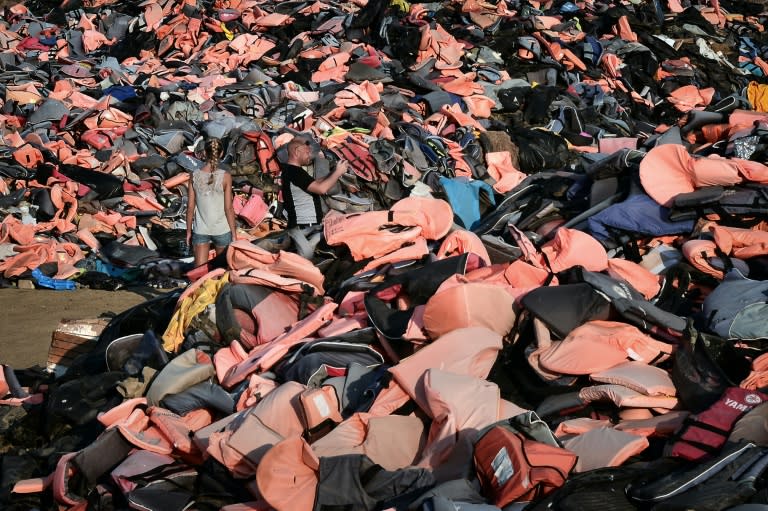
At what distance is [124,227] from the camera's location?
30.2 feet

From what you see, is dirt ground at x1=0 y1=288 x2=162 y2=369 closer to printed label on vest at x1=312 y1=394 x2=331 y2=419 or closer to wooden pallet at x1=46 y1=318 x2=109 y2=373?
wooden pallet at x1=46 y1=318 x2=109 y2=373

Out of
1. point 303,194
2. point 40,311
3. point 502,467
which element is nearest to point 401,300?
point 502,467

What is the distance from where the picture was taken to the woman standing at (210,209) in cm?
704

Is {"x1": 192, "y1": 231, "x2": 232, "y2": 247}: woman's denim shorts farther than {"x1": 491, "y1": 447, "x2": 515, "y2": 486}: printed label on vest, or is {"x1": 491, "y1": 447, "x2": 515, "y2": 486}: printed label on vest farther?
{"x1": 192, "y1": 231, "x2": 232, "y2": 247}: woman's denim shorts

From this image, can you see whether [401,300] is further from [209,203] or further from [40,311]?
[40,311]

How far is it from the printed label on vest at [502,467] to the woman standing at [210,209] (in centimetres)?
429

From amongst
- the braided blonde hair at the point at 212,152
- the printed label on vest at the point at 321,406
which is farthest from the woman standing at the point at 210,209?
the printed label on vest at the point at 321,406

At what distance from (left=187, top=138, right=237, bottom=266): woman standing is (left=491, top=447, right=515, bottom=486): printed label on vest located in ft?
14.1

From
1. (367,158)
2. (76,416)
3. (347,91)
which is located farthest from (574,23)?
(76,416)

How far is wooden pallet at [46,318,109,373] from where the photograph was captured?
6320mm

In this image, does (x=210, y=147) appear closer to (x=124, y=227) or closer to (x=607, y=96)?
(x=124, y=227)

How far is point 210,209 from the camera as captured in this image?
Result: 280 inches

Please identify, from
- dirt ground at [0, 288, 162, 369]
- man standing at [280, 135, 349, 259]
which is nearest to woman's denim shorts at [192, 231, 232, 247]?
dirt ground at [0, 288, 162, 369]

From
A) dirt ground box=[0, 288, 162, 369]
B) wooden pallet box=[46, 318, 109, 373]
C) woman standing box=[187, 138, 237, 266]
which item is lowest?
dirt ground box=[0, 288, 162, 369]
